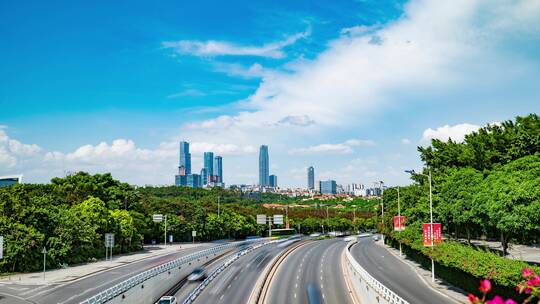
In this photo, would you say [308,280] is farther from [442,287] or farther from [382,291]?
[382,291]

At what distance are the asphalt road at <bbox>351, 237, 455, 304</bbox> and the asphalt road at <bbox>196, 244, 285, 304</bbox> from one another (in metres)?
14.6

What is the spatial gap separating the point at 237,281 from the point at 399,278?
18.7 m

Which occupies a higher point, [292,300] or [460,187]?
[460,187]

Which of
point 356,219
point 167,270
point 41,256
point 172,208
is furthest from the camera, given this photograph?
point 356,219

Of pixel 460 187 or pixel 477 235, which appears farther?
pixel 477 235

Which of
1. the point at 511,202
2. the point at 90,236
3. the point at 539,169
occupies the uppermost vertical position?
the point at 539,169

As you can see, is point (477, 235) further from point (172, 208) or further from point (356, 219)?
point (356, 219)

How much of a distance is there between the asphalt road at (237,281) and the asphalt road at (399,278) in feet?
48.0

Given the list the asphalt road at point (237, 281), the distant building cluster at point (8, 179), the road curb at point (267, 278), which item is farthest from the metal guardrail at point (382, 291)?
the distant building cluster at point (8, 179)

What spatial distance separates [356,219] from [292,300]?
481 feet

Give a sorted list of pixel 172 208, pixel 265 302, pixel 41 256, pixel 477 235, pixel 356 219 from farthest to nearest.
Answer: pixel 356 219 → pixel 172 208 → pixel 477 235 → pixel 41 256 → pixel 265 302

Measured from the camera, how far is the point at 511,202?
136 ft

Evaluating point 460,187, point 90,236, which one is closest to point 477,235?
point 460,187

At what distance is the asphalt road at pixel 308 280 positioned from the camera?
1672 inches
